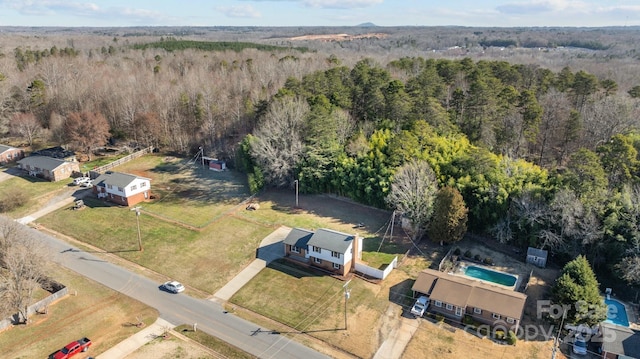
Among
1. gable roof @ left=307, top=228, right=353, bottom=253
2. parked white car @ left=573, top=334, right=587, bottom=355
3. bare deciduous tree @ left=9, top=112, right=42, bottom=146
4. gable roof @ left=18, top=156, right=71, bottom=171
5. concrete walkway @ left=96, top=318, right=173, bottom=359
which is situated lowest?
concrete walkway @ left=96, top=318, right=173, bottom=359

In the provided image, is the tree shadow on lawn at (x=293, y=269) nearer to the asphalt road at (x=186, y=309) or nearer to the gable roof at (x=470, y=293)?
the asphalt road at (x=186, y=309)

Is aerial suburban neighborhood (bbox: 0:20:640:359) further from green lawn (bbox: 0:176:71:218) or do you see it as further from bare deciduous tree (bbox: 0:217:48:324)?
green lawn (bbox: 0:176:71:218)

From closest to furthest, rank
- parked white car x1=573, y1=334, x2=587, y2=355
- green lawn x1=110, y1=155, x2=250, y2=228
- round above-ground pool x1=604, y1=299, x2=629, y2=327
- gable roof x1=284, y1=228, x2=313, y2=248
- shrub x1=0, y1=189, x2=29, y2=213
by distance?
parked white car x1=573, y1=334, x2=587, y2=355, round above-ground pool x1=604, y1=299, x2=629, y2=327, gable roof x1=284, y1=228, x2=313, y2=248, green lawn x1=110, y1=155, x2=250, y2=228, shrub x1=0, y1=189, x2=29, y2=213

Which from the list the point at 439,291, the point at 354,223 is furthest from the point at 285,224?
the point at 439,291

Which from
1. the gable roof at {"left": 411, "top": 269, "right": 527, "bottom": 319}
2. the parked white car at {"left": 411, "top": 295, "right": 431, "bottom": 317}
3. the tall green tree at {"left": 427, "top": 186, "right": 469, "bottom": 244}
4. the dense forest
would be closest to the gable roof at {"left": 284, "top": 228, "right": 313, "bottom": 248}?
the gable roof at {"left": 411, "top": 269, "right": 527, "bottom": 319}

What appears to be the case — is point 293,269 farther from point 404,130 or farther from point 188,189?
point 188,189

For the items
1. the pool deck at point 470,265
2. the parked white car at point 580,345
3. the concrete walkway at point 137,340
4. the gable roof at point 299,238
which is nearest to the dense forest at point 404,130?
the pool deck at point 470,265
